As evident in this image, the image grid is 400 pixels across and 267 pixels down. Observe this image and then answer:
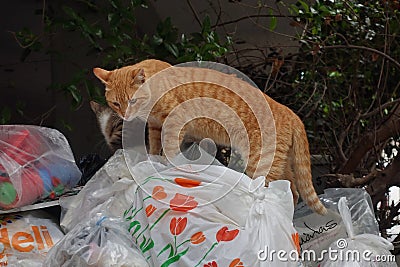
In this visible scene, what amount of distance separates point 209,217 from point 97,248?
21cm

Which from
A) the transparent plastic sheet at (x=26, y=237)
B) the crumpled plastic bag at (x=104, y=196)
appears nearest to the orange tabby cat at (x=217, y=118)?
the crumpled plastic bag at (x=104, y=196)

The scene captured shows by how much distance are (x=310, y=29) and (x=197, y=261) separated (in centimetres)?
133

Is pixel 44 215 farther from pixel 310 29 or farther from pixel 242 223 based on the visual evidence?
pixel 310 29

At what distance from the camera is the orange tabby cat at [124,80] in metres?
1.13

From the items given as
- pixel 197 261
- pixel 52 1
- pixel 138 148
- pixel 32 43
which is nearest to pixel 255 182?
pixel 197 261

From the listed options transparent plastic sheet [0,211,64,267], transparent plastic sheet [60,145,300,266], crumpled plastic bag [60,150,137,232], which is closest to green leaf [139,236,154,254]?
transparent plastic sheet [60,145,300,266]

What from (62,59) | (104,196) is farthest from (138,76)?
(62,59)

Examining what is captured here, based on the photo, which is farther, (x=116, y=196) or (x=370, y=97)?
(x=370, y=97)

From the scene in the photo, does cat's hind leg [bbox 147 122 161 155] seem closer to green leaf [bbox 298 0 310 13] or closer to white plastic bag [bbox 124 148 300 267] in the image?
white plastic bag [bbox 124 148 300 267]

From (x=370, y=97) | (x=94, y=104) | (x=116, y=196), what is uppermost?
(x=94, y=104)

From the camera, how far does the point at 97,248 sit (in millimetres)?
950

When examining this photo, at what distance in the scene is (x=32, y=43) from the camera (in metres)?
1.78

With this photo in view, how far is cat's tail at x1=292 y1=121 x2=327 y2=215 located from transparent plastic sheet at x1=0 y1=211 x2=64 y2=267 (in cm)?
55

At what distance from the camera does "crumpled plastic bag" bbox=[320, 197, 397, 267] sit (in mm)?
1182
